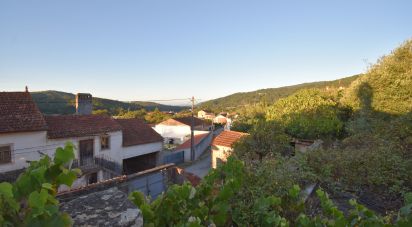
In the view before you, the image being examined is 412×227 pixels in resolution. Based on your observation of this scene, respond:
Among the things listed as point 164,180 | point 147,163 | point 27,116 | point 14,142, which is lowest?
point 147,163

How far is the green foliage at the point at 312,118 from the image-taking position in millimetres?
14992

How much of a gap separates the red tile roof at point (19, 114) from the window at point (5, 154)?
107cm

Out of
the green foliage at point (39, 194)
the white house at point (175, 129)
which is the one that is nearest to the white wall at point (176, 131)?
the white house at point (175, 129)

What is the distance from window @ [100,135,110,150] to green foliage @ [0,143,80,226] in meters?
19.7

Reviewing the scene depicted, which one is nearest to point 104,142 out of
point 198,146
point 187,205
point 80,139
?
point 80,139

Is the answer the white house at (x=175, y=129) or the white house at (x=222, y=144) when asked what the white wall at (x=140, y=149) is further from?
the white house at (x=175, y=129)

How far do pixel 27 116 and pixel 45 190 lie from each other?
18742mm

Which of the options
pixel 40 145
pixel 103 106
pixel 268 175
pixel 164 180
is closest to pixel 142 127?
pixel 40 145

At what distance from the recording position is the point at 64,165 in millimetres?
1497

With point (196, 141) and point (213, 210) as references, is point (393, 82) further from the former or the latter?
point (196, 141)

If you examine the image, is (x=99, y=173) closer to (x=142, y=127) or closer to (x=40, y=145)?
(x=40, y=145)

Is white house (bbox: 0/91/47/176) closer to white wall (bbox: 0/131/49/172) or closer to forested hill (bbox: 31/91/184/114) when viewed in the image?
white wall (bbox: 0/131/49/172)

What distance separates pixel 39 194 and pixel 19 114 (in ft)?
61.9

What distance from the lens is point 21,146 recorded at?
15.7 metres
